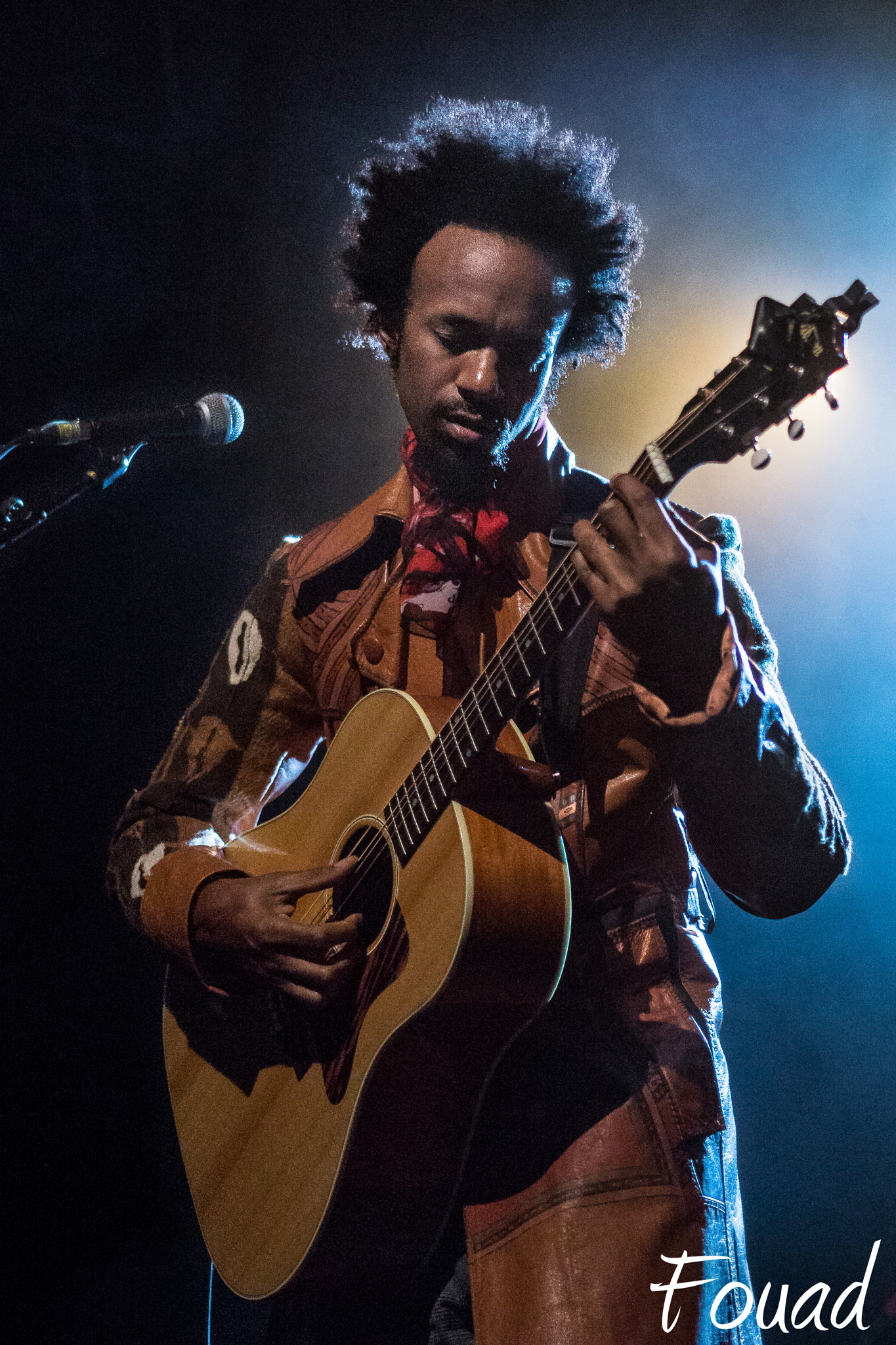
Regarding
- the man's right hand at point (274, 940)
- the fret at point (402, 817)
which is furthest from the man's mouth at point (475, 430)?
the man's right hand at point (274, 940)

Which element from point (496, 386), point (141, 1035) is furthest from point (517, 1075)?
point (141, 1035)

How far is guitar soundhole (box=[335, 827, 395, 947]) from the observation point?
184 centimetres

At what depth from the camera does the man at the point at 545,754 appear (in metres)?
1.47

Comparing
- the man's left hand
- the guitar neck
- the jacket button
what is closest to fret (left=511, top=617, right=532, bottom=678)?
the guitar neck

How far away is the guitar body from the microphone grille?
0.94 m

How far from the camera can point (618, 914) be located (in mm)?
1800

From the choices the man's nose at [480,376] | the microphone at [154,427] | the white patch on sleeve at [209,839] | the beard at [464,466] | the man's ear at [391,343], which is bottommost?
the white patch on sleeve at [209,839]

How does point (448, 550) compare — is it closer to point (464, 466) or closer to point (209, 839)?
point (464, 466)

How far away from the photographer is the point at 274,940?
186cm

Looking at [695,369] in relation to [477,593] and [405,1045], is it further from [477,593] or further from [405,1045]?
[405,1045]

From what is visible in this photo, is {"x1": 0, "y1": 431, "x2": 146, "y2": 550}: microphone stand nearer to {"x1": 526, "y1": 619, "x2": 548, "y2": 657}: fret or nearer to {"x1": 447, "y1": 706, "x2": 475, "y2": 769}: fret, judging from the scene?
{"x1": 447, "y1": 706, "x2": 475, "y2": 769}: fret

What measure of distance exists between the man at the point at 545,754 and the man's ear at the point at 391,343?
6 cm

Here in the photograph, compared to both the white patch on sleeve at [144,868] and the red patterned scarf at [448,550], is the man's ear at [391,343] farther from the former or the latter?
the white patch on sleeve at [144,868]

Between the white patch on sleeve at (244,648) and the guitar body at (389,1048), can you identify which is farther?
the white patch on sleeve at (244,648)
